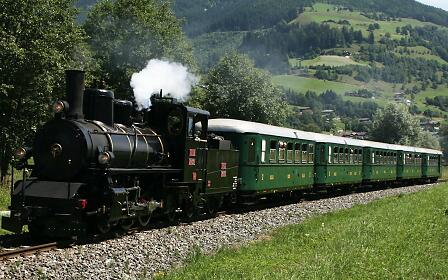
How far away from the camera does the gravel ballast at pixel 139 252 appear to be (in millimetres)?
10008

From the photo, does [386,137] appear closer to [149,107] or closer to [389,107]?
[389,107]

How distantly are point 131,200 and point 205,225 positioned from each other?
2978 mm

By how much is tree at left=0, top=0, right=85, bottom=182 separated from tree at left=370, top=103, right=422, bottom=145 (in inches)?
2536

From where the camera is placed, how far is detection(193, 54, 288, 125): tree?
47.7 metres

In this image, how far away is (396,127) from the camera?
81938mm

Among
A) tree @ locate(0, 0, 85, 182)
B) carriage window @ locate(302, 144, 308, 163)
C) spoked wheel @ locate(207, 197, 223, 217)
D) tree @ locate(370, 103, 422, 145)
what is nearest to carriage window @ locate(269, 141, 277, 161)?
carriage window @ locate(302, 144, 308, 163)

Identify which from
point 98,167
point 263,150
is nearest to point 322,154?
point 263,150

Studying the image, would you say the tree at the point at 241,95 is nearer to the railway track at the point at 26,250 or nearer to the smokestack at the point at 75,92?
the smokestack at the point at 75,92

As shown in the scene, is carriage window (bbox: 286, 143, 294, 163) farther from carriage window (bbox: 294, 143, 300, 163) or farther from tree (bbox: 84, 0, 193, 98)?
tree (bbox: 84, 0, 193, 98)

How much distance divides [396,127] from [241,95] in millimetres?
41089

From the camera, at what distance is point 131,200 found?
14133 mm

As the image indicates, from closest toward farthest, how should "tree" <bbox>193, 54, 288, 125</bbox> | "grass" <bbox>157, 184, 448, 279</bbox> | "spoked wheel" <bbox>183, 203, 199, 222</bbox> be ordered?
"grass" <bbox>157, 184, 448, 279</bbox>, "spoked wheel" <bbox>183, 203, 199, 222</bbox>, "tree" <bbox>193, 54, 288, 125</bbox>

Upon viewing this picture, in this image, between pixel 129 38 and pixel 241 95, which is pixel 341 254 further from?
pixel 241 95

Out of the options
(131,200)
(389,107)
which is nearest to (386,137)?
(389,107)
